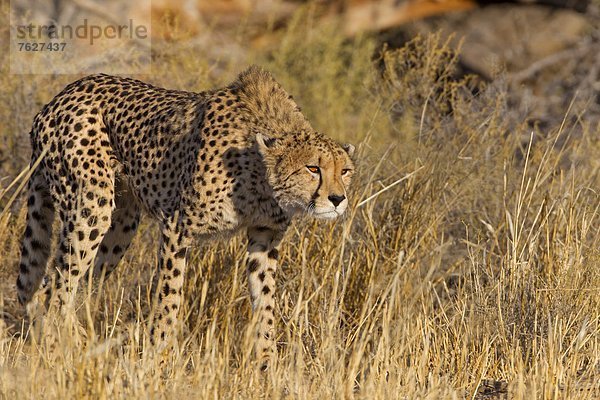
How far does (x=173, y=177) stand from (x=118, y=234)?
56 cm

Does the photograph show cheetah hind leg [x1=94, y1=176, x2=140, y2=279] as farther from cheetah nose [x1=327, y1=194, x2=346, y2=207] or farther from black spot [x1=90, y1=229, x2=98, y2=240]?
cheetah nose [x1=327, y1=194, x2=346, y2=207]

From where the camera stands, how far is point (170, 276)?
4508 millimetres

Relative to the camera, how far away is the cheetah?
14.1ft

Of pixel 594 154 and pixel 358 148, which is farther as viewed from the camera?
pixel 594 154

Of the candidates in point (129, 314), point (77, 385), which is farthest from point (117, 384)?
point (129, 314)

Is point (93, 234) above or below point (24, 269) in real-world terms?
above

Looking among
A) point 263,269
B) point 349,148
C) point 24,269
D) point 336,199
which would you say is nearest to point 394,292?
point 336,199

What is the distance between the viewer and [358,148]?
5.26 metres

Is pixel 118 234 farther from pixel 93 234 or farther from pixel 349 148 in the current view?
pixel 349 148

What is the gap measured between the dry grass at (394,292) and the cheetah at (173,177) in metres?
0.18

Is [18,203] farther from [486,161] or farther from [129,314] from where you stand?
[486,161]

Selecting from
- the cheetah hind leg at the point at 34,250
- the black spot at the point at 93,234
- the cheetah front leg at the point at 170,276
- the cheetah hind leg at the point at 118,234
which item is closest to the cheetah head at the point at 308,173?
the cheetah front leg at the point at 170,276

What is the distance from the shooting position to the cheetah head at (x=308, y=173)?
13.6 ft

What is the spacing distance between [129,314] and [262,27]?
5.09 metres
